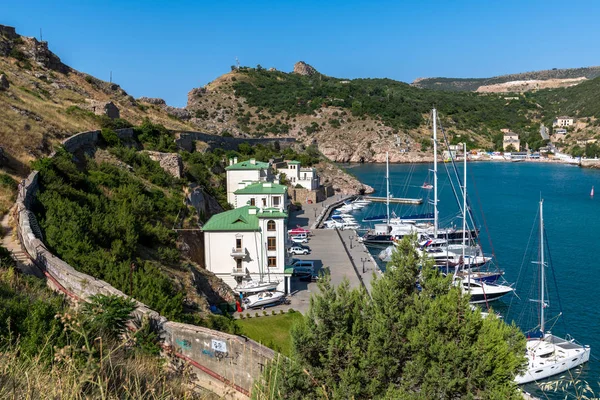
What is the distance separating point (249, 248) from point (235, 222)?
1242 millimetres

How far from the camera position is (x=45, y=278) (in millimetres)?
10578

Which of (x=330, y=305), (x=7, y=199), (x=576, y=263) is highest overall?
(x=7, y=199)

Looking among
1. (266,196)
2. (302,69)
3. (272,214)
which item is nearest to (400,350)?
(272,214)

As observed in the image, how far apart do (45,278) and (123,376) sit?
6.34 meters

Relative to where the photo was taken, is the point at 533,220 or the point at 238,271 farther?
the point at 533,220

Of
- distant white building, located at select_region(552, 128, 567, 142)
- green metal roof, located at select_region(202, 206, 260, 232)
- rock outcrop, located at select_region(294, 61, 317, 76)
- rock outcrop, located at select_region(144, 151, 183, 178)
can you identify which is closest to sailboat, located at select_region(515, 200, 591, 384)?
green metal roof, located at select_region(202, 206, 260, 232)

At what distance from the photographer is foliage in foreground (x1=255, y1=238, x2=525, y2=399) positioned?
330 inches

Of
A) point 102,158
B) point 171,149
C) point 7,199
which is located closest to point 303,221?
point 171,149

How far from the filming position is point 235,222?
21.8m

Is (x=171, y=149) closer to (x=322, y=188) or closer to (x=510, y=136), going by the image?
(x=322, y=188)

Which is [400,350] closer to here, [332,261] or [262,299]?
[262,299]

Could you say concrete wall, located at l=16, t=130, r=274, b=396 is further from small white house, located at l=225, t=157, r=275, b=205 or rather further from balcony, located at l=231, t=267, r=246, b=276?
small white house, located at l=225, t=157, r=275, b=205

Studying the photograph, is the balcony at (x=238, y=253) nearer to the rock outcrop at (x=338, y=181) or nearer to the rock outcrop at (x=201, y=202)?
the rock outcrop at (x=201, y=202)

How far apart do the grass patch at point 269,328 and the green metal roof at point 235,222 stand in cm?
441
